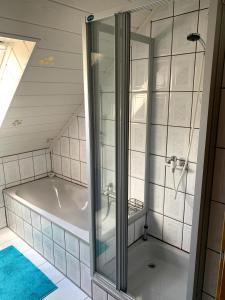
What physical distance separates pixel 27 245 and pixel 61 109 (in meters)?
1.44

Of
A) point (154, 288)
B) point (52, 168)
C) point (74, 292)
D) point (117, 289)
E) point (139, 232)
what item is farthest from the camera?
point (52, 168)

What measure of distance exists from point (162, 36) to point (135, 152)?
2.98 ft

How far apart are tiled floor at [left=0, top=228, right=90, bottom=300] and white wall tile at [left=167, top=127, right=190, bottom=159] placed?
131 cm

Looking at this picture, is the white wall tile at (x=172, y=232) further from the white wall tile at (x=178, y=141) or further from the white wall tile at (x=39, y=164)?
the white wall tile at (x=39, y=164)

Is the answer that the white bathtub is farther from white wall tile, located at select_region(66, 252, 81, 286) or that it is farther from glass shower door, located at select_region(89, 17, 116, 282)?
glass shower door, located at select_region(89, 17, 116, 282)

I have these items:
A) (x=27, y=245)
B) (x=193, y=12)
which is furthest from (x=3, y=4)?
(x=27, y=245)

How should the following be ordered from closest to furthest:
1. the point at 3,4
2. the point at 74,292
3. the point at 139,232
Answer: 1. the point at 3,4
2. the point at 74,292
3. the point at 139,232

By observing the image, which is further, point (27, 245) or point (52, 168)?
point (52, 168)

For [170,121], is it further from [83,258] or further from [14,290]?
[14,290]

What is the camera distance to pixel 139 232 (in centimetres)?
211

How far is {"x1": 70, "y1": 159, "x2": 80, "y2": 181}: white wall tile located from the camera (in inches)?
109

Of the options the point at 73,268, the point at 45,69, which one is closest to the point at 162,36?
the point at 45,69

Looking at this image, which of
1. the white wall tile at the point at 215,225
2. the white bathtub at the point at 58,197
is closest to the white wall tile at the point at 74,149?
the white bathtub at the point at 58,197

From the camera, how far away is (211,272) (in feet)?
3.64
